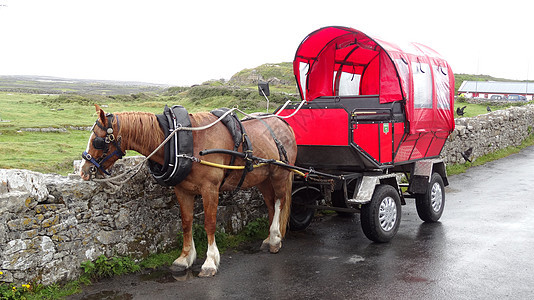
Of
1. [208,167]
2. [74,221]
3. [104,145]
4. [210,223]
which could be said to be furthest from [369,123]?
[74,221]

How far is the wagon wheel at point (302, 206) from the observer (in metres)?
8.39

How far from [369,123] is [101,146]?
3.91 meters

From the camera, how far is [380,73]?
25.4 feet

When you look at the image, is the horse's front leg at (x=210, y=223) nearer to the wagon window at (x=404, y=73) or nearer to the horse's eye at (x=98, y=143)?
the horse's eye at (x=98, y=143)

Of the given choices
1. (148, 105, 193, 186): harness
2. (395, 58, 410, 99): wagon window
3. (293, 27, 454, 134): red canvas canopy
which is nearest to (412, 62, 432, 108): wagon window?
(293, 27, 454, 134): red canvas canopy

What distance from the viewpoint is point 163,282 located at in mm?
6059

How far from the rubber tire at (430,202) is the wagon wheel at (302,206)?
1.81 m

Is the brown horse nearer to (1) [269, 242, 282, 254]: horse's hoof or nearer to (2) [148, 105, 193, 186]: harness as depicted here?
(1) [269, 242, 282, 254]: horse's hoof

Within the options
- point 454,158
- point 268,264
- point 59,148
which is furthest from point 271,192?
point 454,158

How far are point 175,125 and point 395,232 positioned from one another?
4.04 meters

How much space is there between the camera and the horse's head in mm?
5620

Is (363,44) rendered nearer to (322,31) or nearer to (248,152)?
(322,31)

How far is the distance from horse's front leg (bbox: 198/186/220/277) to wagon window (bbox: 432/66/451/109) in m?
4.49

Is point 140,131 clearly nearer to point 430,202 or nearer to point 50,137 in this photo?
point 430,202
